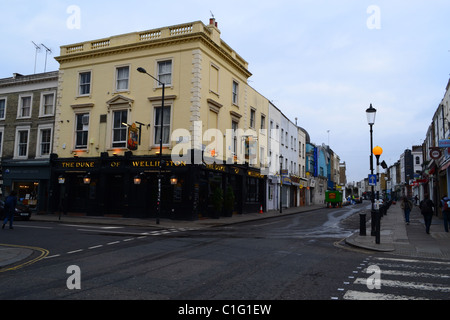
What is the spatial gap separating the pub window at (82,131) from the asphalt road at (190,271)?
14.6 metres

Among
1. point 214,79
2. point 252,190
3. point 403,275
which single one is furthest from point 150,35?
point 403,275

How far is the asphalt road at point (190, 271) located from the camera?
630 cm

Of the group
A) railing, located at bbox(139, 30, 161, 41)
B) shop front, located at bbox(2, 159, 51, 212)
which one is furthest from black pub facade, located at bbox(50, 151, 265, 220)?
railing, located at bbox(139, 30, 161, 41)

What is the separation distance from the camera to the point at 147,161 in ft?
79.1

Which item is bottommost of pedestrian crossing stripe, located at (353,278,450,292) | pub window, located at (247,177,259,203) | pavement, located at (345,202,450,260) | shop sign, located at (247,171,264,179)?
pedestrian crossing stripe, located at (353,278,450,292)

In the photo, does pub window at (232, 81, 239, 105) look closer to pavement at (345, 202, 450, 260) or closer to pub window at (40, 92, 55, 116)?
pub window at (40, 92, 55, 116)

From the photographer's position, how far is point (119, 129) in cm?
2592

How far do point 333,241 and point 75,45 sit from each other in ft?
82.6

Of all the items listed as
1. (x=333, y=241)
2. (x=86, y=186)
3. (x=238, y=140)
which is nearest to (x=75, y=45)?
(x=86, y=186)

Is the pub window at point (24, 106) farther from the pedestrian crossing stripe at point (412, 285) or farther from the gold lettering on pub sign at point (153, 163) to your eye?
the pedestrian crossing stripe at point (412, 285)

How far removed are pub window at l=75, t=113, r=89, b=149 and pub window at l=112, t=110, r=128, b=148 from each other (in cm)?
263

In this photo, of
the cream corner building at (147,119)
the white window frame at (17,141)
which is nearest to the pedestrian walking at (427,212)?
the cream corner building at (147,119)

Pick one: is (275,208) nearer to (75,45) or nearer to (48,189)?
(48,189)

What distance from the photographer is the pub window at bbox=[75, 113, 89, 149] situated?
27141 millimetres
